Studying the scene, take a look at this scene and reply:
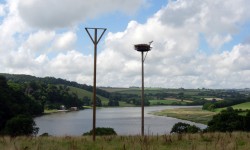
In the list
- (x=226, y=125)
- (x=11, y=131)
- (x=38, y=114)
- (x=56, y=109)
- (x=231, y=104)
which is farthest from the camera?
(x=56, y=109)

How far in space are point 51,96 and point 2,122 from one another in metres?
104

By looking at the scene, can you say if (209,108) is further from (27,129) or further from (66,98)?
(27,129)

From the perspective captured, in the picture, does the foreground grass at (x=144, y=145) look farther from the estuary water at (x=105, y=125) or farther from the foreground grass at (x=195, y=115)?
the foreground grass at (x=195, y=115)

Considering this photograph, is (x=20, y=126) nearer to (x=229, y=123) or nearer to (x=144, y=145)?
(x=229, y=123)

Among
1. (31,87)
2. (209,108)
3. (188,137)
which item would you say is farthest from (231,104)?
(188,137)

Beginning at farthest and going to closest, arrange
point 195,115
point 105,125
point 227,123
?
point 195,115, point 105,125, point 227,123

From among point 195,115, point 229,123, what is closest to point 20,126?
point 229,123

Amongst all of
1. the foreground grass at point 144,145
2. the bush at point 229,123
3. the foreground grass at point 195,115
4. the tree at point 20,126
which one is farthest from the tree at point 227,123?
the foreground grass at point 195,115

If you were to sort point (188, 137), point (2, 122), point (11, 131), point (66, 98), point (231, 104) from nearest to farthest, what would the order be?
point (188, 137) → point (11, 131) → point (2, 122) → point (231, 104) → point (66, 98)

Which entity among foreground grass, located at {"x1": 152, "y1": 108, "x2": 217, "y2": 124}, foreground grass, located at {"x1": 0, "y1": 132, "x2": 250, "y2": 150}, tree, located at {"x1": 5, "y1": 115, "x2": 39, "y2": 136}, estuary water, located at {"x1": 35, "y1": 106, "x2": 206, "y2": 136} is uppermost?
foreground grass, located at {"x1": 0, "y1": 132, "x2": 250, "y2": 150}

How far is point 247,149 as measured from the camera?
13.6m

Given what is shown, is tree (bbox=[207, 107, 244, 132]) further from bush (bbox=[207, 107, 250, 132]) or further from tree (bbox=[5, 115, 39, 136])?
tree (bbox=[5, 115, 39, 136])

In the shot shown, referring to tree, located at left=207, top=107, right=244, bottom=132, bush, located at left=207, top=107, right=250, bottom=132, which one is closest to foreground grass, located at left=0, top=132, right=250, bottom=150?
tree, located at left=207, top=107, right=244, bottom=132

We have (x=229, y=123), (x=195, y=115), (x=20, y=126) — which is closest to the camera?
(x=229, y=123)
